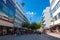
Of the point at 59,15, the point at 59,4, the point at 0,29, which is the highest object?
the point at 59,4

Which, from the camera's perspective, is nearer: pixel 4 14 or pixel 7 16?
pixel 4 14

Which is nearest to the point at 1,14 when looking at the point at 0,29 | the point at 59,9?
the point at 0,29

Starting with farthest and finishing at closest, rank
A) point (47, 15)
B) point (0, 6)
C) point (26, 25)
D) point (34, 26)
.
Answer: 1. point (47, 15)
2. point (34, 26)
3. point (26, 25)
4. point (0, 6)

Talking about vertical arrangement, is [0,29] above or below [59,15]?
below

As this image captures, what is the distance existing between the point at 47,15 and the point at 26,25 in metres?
26.9

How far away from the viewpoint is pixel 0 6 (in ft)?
147

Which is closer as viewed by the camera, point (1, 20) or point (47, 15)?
point (1, 20)

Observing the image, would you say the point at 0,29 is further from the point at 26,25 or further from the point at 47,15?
the point at 47,15

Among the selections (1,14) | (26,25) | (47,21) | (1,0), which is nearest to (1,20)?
(1,14)

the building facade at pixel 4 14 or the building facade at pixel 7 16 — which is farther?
the building facade at pixel 7 16

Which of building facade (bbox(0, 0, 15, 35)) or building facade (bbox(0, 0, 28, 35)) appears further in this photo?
building facade (bbox(0, 0, 28, 35))

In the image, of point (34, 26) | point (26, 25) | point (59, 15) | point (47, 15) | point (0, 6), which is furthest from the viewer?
point (47, 15)

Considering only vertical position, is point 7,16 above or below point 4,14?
below

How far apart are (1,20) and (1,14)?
1.77 meters
